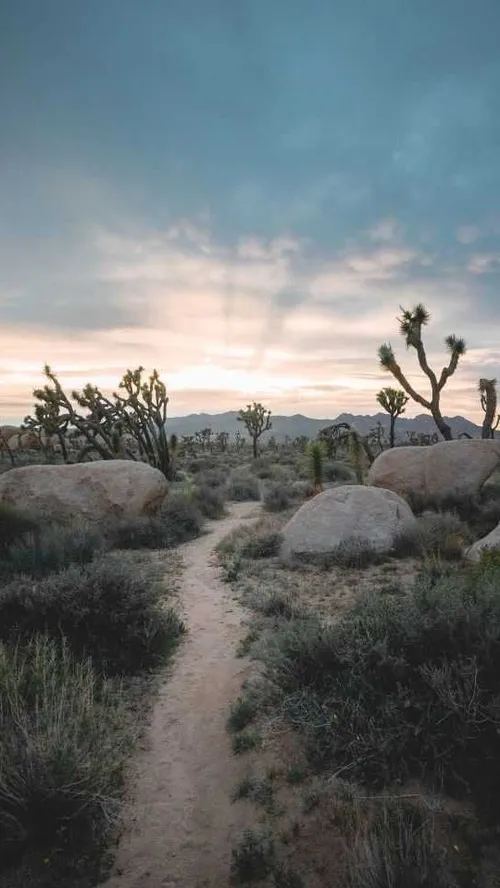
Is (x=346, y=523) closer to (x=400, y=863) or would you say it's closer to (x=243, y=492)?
(x=400, y=863)

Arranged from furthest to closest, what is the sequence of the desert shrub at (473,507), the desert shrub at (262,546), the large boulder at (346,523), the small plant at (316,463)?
1. the small plant at (316,463)
2. the desert shrub at (473,507)
3. the desert shrub at (262,546)
4. the large boulder at (346,523)

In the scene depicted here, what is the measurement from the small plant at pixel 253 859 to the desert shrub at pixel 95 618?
103 inches

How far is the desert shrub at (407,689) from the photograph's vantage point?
11.2 feet

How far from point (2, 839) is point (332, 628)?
3121 millimetres

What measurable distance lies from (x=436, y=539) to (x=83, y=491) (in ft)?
28.4

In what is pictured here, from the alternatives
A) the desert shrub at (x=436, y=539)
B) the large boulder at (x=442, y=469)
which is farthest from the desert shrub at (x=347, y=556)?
the large boulder at (x=442, y=469)

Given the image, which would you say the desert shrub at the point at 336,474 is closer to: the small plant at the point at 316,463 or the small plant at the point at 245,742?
the small plant at the point at 316,463

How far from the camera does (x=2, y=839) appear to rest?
3010mm

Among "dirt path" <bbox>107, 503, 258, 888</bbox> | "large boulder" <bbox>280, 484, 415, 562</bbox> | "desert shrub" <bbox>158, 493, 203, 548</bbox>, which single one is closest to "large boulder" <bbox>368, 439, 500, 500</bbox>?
"large boulder" <bbox>280, 484, 415, 562</bbox>

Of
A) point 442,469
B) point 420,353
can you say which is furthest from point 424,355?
point 442,469

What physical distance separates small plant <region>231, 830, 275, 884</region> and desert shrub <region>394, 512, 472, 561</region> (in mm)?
6402

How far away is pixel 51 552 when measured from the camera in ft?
28.8

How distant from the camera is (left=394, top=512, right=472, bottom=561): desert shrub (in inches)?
364

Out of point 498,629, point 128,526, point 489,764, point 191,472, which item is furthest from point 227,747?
point 191,472
